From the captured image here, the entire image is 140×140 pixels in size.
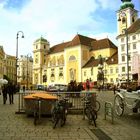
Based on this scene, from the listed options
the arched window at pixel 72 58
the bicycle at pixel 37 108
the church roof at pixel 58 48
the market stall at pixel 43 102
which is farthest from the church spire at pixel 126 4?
the bicycle at pixel 37 108

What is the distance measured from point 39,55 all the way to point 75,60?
26328mm

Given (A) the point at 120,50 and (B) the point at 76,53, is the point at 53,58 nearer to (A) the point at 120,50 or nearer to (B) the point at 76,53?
(B) the point at 76,53

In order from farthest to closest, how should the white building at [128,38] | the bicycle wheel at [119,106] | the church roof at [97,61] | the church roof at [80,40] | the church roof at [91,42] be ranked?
the church roof at [80,40] → the church roof at [91,42] → the church roof at [97,61] → the white building at [128,38] → the bicycle wheel at [119,106]

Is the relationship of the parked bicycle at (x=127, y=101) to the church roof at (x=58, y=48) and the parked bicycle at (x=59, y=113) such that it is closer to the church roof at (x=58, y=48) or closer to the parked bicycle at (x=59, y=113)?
the parked bicycle at (x=59, y=113)

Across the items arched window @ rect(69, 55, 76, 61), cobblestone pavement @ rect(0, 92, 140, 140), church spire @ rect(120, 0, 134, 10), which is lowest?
cobblestone pavement @ rect(0, 92, 140, 140)

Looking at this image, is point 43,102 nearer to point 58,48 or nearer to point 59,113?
point 59,113

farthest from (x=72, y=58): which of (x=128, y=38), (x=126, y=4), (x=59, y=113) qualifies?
(x=59, y=113)

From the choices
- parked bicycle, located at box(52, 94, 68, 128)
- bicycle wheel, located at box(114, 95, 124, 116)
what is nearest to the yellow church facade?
bicycle wheel, located at box(114, 95, 124, 116)

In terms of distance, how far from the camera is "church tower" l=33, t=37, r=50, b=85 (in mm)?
136500

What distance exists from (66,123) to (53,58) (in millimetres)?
120529

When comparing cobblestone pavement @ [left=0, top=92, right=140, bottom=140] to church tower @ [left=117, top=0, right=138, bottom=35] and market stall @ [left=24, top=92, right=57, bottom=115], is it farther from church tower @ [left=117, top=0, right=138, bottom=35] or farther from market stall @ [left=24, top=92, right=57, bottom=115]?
church tower @ [left=117, top=0, right=138, bottom=35]

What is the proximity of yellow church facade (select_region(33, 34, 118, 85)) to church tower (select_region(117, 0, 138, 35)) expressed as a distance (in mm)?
10273

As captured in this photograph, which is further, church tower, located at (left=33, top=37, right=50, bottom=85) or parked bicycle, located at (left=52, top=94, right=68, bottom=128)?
church tower, located at (left=33, top=37, right=50, bottom=85)

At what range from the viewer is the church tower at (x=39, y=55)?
13650 cm
